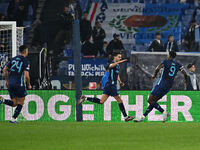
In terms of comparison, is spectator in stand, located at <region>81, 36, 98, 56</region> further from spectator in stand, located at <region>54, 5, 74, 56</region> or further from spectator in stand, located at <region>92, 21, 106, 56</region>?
spectator in stand, located at <region>54, 5, 74, 56</region>

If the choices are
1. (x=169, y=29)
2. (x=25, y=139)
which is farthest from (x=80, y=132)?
(x=169, y=29)

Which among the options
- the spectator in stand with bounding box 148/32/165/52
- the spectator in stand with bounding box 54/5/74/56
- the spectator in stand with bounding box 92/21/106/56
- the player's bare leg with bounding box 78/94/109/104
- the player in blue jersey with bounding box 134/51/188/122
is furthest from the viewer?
the spectator in stand with bounding box 54/5/74/56

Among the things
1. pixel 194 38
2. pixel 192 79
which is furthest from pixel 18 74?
pixel 194 38

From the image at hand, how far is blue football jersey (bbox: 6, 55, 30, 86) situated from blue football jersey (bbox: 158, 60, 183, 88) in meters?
3.30

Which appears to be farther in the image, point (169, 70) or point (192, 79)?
point (192, 79)

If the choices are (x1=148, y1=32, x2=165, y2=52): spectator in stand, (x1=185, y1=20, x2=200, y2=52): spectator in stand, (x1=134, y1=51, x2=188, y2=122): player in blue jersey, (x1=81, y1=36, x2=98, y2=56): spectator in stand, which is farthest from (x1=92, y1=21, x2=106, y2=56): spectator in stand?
(x1=134, y1=51, x2=188, y2=122): player in blue jersey

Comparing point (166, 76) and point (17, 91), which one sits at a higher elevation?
point (166, 76)

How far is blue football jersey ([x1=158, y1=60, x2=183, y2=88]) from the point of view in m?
15.0

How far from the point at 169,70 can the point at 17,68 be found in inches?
144

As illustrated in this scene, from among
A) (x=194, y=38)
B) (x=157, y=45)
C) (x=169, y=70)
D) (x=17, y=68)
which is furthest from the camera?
(x=194, y=38)

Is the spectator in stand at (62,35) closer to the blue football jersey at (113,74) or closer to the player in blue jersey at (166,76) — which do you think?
the blue football jersey at (113,74)

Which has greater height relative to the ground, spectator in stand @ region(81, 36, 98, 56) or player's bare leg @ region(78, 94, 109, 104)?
spectator in stand @ region(81, 36, 98, 56)

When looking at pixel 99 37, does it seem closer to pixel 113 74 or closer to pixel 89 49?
pixel 89 49

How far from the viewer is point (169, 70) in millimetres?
15016
